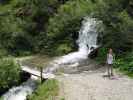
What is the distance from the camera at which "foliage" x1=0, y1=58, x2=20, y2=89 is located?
2381 centimetres

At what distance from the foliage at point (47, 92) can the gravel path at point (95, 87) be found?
355mm

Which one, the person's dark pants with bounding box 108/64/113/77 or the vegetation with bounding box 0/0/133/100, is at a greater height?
the vegetation with bounding box 0/0/133/100

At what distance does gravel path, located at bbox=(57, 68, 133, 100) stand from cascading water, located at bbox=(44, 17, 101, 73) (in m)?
4.69

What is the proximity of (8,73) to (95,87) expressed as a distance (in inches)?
234

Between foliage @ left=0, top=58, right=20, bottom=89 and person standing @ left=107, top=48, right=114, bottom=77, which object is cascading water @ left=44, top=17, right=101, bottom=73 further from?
person standing @ left=107, top=48, right=114, bottom=77

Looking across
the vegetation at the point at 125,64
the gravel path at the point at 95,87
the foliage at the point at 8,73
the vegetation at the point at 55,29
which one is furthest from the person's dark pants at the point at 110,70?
the foliage at the point at 8,73

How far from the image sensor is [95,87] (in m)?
21.4

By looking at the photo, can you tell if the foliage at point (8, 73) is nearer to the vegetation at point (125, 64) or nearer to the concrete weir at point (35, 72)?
the concrete weir at point (35, 72)

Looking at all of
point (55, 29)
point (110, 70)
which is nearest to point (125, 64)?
point (110, 70)

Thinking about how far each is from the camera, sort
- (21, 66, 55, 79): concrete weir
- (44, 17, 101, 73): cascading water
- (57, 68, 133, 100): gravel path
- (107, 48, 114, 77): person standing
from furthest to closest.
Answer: (44, 17, 101, 73): cascading water < (21, 66, 55, 79): concrete weir < (107, 48, 114, 77): person standing < (57, 68, 133, 100): gravel path

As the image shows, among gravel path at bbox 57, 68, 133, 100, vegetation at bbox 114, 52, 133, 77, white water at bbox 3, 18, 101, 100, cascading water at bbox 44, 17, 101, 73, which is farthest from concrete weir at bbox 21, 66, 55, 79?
vegetation at bbox 114, 52, 133, 77

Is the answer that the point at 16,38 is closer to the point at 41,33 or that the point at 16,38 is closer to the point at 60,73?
the point at 41,33

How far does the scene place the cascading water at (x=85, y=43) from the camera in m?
29.1

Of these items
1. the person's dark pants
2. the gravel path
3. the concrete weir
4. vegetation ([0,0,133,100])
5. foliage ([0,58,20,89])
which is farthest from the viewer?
vegetation ([0,0,133,100])
